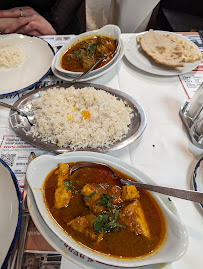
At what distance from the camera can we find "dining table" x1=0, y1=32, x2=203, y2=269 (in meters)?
1.05

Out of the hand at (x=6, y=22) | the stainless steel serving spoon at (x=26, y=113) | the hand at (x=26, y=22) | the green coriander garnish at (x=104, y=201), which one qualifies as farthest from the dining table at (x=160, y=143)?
the hand at (x=6, y=22)

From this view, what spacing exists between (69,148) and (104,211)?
1.58 feet

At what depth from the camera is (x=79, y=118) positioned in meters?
1.44

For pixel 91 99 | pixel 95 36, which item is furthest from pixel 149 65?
pixel 91 99

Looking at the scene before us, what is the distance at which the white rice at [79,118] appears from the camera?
1.33 m

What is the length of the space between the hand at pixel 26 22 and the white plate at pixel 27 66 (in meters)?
0.14

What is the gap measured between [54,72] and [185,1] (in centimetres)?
369

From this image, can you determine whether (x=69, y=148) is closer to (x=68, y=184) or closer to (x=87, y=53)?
(x=68, y=184)

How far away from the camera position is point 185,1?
13.2ft

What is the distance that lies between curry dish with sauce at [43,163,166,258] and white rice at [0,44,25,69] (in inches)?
50.6

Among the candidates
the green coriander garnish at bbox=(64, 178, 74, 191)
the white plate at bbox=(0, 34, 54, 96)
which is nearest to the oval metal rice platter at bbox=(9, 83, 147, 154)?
the white plate at bbox=(0, 34, 54, 96)

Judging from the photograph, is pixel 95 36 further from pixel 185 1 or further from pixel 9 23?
pixel 185 1

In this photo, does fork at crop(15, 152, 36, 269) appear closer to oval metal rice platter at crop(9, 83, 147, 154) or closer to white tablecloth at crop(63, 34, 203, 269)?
white tablecloth at crop(63, 34, 203, 269)

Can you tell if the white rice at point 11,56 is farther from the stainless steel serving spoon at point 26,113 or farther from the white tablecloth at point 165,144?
the white tablecloth at point 165,144
